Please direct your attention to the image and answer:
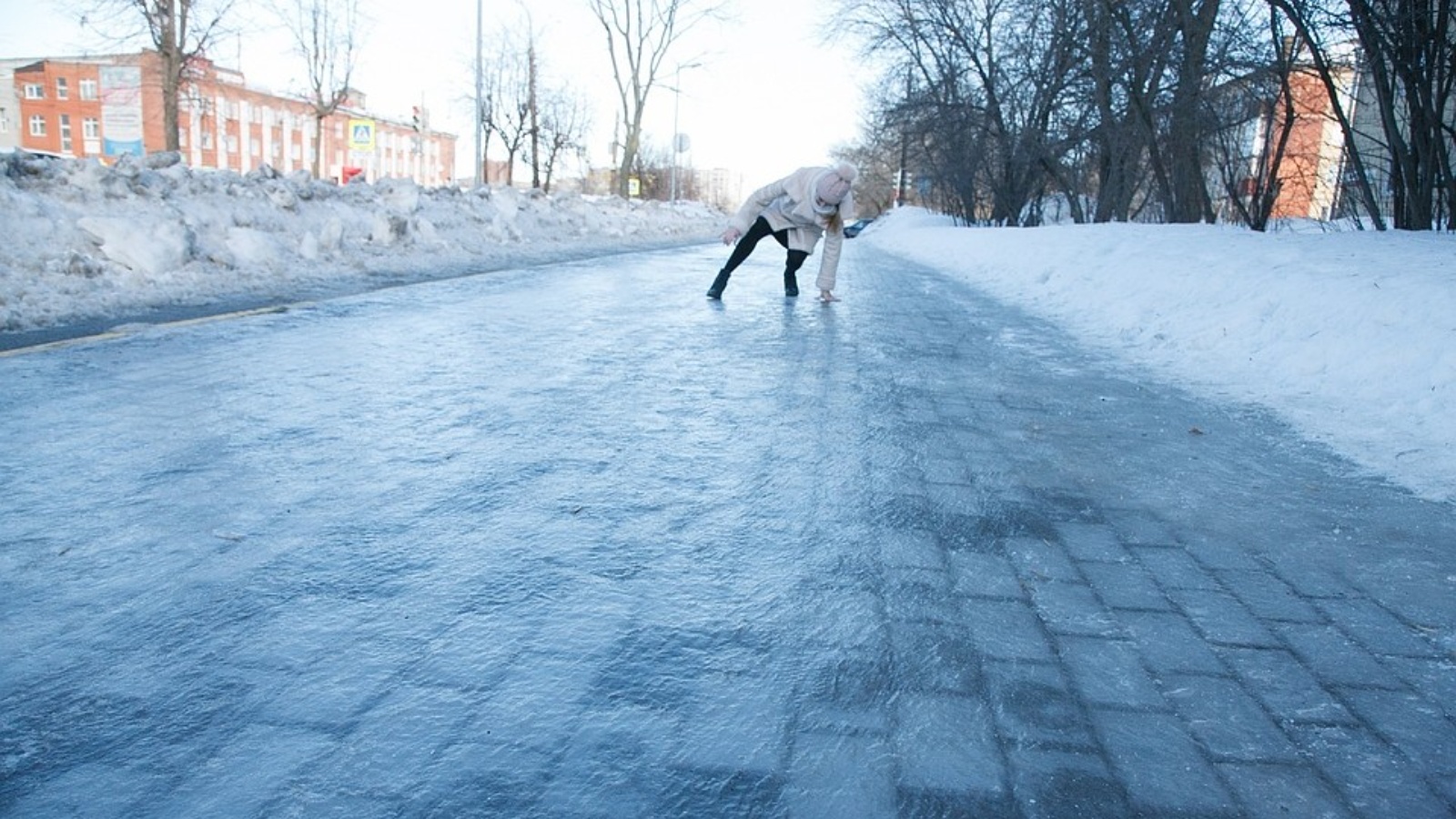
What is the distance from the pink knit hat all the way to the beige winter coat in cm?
12

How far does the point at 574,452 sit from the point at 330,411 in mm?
1220

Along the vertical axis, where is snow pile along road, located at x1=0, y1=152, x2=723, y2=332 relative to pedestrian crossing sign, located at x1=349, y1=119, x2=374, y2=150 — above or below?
below

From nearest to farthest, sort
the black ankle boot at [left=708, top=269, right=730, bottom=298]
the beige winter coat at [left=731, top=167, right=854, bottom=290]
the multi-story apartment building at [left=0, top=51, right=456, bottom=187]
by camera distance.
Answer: the beige winter coat at [left=731, top=167, right=854, bottom=290], the black ankle boot at [left=708, top=269, right=730, bottom=298], the multi-story apartment building at [left=0, top=51, right=456, bottom=187]

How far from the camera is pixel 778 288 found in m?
11.0

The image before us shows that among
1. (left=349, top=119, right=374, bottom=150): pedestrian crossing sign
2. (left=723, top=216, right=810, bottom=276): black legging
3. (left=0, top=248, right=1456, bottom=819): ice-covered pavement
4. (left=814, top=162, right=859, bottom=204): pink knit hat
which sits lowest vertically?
(left=0, top=248, right=1456, bottom=819): ice-covered pavement

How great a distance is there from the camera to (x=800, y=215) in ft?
30.8

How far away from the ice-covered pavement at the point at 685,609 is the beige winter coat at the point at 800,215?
487cm

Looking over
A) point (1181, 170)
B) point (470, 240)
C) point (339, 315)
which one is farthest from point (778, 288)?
point (1181, 170)

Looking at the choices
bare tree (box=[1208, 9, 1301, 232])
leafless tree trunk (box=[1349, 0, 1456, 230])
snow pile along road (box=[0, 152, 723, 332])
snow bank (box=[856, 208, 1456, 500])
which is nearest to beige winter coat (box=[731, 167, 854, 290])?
snow bank (box=[856, 208, 1456, 500])

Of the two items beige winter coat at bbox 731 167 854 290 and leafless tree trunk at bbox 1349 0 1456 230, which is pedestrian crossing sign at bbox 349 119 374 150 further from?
leafless tree trunk at bbox 1349 0 1456 230

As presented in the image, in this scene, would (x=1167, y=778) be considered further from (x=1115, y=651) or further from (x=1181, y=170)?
(x=1181, y=170)

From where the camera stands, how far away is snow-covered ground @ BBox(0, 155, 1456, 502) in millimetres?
5020

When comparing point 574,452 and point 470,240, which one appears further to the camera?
point 470,240

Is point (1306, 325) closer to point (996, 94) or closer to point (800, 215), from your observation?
point (800, 215)
